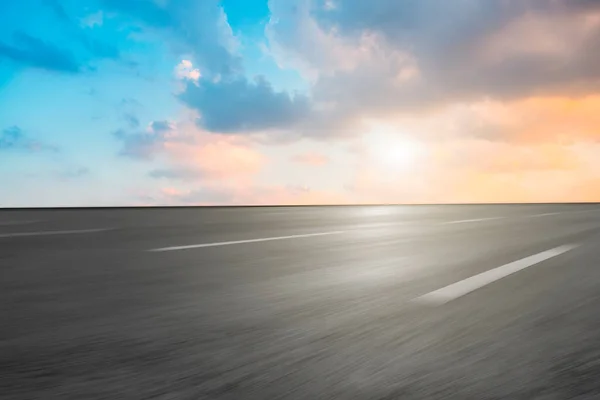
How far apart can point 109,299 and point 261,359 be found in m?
1.77

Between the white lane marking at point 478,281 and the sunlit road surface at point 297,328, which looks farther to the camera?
the white lane marking at point 478,281

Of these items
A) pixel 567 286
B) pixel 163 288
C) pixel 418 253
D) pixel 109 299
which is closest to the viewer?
pixel 109 299

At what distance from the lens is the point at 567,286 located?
4484 mm

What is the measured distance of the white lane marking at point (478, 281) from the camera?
383 cm

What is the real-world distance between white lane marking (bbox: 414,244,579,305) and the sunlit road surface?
0.02 m

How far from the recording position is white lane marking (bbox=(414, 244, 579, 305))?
3.83 meters

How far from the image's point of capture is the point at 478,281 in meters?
4.64

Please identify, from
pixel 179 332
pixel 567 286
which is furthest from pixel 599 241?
pixel 179 332

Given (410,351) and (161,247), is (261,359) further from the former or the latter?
(161,247)

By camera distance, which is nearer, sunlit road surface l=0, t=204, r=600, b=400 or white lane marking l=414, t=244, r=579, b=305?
sunlit road surface l=0, t=204, r=600, b=400

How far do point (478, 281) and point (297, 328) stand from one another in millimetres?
2315

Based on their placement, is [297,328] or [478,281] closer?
[297,328]

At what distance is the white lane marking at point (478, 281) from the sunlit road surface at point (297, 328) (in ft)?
0.07

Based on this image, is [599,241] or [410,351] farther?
[599,241]
